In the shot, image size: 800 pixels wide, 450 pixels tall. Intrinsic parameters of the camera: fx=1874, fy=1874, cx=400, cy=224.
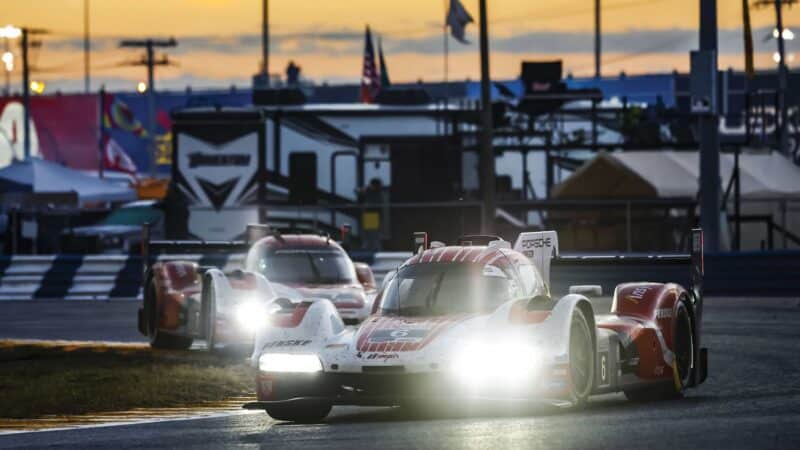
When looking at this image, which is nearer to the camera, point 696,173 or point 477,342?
point 477,342

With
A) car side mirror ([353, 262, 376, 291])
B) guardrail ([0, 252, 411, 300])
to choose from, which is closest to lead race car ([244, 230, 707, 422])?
car side mirror ([353, 262, 376, 291])

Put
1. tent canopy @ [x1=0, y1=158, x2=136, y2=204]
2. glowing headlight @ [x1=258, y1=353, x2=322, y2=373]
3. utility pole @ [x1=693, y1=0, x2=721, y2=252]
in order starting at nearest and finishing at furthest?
glowing headlight @ [x1=258, y1=353, x2=322, y2=373]
utility pole @ [x1=693, y1=0, x2=721, y2=252]
tent canopy @ [x1=0, y1=158, x2=136, y2=204]

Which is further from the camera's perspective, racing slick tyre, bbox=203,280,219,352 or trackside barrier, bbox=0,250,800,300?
trackside barrier, bbox=0,250,800,300

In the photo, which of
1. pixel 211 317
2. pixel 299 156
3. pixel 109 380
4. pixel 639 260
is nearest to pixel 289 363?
pixel 639 260

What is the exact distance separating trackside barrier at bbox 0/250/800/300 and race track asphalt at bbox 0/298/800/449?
15.7m

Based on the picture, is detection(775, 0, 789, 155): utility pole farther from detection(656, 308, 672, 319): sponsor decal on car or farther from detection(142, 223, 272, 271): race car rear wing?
detection(656, 308, 672, 319): sponsor decal on car

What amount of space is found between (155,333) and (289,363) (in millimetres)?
9250

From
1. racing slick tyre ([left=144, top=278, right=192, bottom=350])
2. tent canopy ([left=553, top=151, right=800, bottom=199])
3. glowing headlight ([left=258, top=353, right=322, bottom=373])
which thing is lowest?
racing slick tyre ([left=144, top=278, right=192, bottom=350])

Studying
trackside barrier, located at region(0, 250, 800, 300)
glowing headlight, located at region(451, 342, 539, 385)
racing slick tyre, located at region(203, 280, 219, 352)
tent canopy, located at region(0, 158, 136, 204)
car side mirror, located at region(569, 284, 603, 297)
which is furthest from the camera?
tent canopy, located at region(0, 158, 136, 204)

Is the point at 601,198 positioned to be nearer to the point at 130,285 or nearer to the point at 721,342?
the point at 130,285

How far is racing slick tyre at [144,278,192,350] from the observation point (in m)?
22.4

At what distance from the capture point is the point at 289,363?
44.8 ft

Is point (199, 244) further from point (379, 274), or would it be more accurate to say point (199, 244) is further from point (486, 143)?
point (486, 143)

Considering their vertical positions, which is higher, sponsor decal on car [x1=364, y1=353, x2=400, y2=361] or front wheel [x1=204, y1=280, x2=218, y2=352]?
sponsor decal on car [x1=364, y1=353, x2=400, y2=361]
